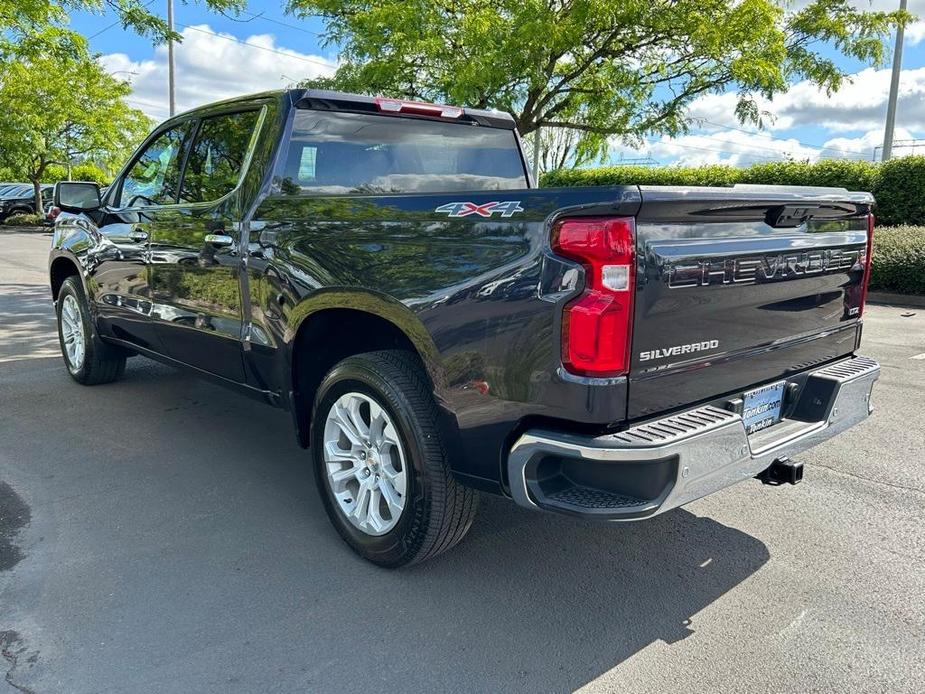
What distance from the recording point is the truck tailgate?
2.43 meters

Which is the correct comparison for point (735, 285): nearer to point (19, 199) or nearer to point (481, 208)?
point (481, 208)

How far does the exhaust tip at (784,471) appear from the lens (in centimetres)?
292

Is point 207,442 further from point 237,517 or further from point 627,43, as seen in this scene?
point 627,43

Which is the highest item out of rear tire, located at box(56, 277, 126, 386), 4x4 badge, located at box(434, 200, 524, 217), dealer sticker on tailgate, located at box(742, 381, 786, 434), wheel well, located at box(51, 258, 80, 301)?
4x4 badge, located at box(434, 200, 524, 217)

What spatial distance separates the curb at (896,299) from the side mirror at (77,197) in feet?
34.6

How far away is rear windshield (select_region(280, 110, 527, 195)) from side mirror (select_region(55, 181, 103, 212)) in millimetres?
2275

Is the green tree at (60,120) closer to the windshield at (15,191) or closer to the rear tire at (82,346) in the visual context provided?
the windshield at (15,191)

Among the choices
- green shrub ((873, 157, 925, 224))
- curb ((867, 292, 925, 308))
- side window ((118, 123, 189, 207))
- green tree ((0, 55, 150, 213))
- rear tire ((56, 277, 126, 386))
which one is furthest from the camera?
green tree ((0, 55, 150, 213))

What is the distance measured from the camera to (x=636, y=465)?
2.37m

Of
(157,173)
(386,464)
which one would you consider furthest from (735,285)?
(157,173)

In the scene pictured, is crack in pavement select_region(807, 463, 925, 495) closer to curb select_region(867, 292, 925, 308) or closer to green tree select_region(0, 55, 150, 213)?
curb select_region(867, 292, 925, 308)

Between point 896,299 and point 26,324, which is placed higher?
point 896,299

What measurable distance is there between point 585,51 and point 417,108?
6.05 metres

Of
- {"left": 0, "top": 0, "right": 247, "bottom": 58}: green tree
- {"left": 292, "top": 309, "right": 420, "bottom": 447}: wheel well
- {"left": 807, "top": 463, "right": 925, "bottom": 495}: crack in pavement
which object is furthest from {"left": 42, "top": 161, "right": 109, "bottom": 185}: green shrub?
{"left": 807, "top": 463, "right": 925, "bottom": 495}: crack in pavement
